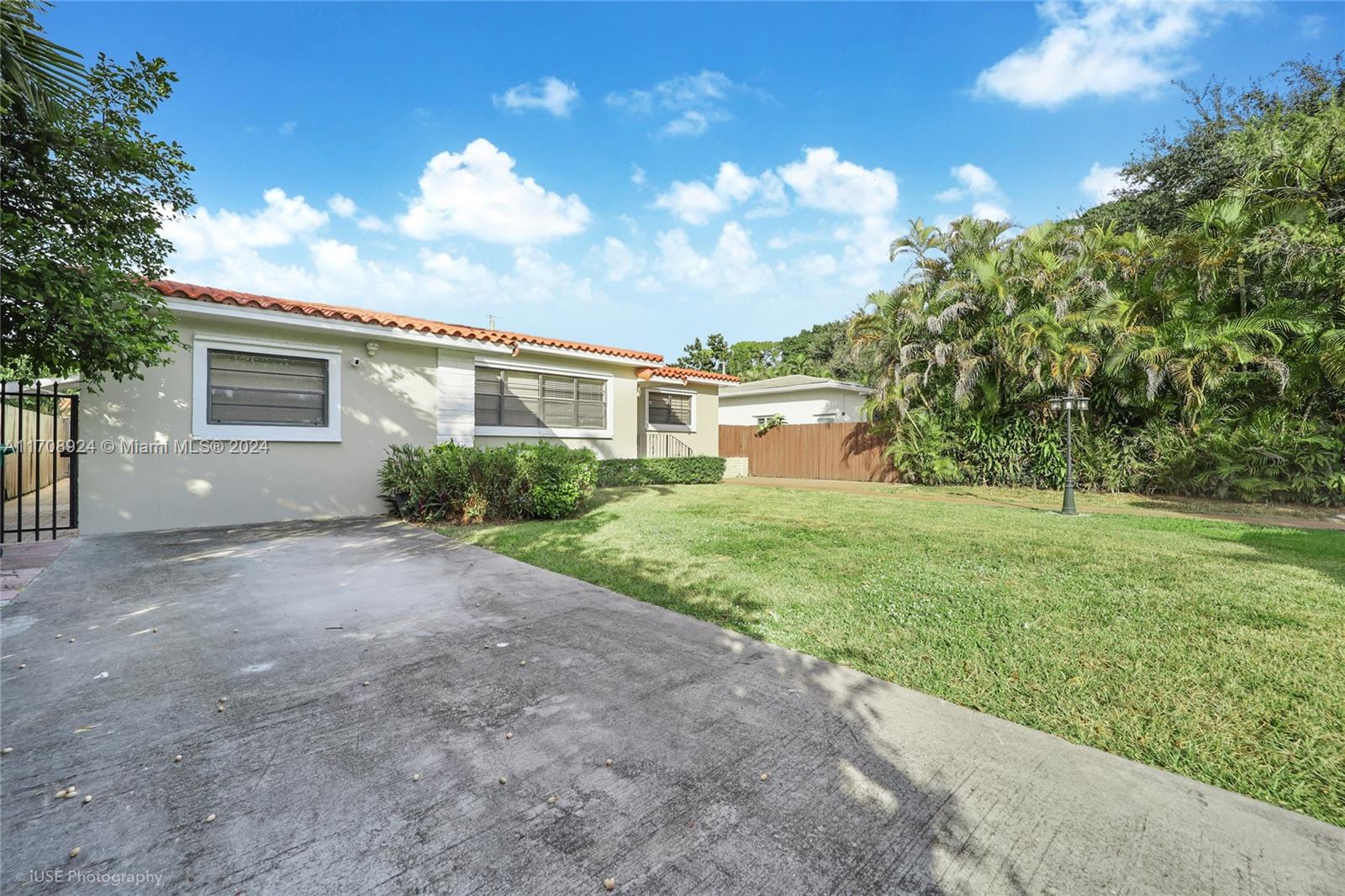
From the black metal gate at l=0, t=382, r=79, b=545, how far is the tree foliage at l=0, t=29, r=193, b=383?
4.05 ft

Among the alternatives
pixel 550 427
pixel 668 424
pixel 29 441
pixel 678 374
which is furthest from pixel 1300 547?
pixel 29 441

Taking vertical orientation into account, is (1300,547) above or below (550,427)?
below

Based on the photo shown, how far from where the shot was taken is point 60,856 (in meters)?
1.65

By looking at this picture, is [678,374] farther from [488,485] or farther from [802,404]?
[802,404]

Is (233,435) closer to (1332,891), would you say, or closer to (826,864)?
(826,864)

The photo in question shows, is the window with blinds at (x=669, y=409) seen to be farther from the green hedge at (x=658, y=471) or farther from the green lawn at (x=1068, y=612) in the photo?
the green lawn at (x=1068, y=612)

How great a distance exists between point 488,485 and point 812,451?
43.2 feet

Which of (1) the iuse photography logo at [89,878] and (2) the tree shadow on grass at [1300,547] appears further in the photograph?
(2) the tree shadow on grass at [1300,547]

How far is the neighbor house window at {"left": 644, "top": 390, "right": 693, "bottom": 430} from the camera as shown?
49.2 ft

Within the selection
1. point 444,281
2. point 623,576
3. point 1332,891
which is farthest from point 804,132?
point 1332,891

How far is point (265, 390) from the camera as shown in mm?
8070

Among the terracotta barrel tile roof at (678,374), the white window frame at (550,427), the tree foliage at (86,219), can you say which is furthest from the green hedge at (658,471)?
the tree foliage at (86,219)

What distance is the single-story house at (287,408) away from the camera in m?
7.01

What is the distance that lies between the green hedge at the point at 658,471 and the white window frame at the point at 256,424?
4804mm
